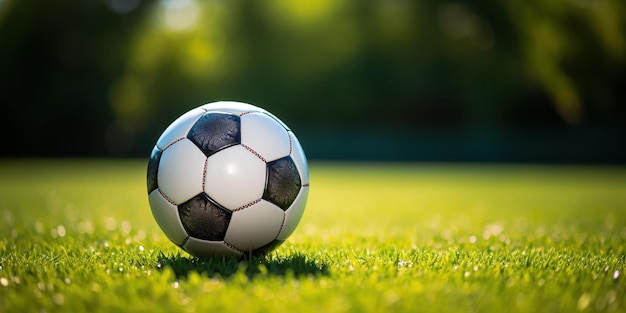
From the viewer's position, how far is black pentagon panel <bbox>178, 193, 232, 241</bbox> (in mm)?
3570

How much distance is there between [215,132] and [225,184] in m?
0.36

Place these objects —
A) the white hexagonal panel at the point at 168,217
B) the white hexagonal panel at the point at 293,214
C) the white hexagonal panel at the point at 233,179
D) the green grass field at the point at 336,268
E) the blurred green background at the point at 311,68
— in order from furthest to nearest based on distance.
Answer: the blurred green background at the point at 311,68 < the white hexagonal panel at the point at 293,214 < the white hexagonal panel at the point at 168,217 < the white hexagonal panel at the point at 233,179 < the green grass field at the point at 336,268

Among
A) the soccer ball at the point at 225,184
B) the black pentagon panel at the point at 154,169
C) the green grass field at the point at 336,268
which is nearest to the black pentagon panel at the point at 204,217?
the soccer ball at the point at 225,184

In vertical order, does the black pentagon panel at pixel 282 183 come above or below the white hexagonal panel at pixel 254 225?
above

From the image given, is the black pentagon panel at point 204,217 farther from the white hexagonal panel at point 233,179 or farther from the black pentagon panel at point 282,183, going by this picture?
the black pentagon panel at point 282,183

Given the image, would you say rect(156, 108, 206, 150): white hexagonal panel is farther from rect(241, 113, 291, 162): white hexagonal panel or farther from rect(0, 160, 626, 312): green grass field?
rect(0, 160, 626, 312): green grass field

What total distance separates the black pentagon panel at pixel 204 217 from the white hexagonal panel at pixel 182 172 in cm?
5

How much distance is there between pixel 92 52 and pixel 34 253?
31.8 meters

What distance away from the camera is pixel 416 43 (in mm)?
32406

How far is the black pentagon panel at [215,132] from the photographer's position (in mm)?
3631

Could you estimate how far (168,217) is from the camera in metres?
3.70

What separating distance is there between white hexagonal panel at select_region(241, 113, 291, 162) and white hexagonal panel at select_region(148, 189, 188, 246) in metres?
0.64

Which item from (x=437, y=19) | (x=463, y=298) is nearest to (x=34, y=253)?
(x=463, y=298)

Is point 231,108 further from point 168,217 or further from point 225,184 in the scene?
point 168,217
